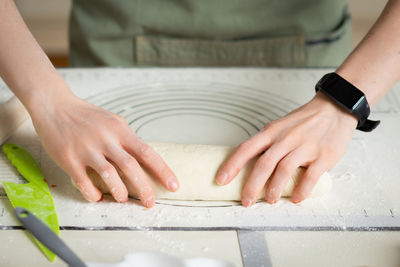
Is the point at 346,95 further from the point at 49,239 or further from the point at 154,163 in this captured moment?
the point at 49,239

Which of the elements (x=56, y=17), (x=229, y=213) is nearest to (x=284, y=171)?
(x=229, y=213)

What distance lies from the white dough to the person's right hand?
21mm

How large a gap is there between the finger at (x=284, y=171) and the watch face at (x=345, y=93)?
122 mm

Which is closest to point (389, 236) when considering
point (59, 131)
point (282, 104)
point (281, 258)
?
point (281, 258)

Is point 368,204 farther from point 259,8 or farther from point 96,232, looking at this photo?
point 259,8

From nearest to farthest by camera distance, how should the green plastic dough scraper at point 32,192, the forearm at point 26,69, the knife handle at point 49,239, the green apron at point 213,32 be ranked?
the knife handle at point 49,239
the green plastic dough scraper at point 32,192
the forearm at point 26,69
the green apron at point 213,32

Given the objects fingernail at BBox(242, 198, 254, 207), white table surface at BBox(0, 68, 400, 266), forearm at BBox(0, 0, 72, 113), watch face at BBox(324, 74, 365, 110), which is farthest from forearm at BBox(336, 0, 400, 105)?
forearm at BBox(0, 0, 72, 113)

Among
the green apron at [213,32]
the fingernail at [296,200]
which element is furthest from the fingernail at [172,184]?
the green apron at [213,32]

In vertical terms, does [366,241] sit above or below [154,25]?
below

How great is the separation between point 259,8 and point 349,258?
0.82m

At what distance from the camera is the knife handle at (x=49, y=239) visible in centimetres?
59

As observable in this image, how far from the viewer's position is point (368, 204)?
768mm

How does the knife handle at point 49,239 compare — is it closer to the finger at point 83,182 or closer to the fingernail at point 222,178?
the finger at point 83,182

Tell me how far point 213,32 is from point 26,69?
2.01ft
